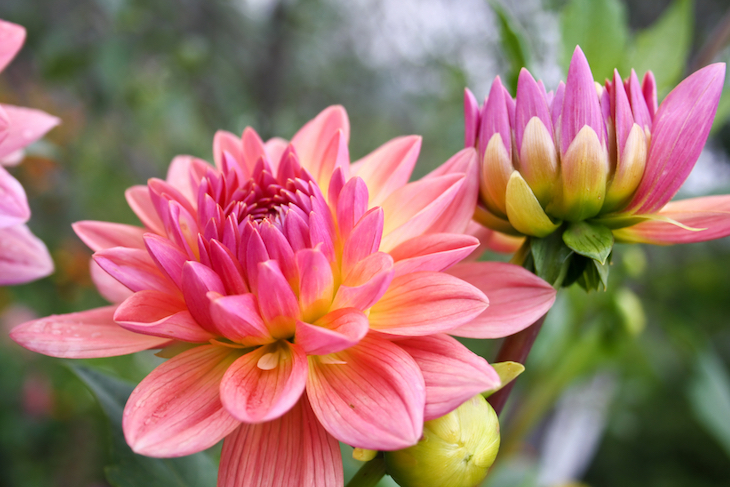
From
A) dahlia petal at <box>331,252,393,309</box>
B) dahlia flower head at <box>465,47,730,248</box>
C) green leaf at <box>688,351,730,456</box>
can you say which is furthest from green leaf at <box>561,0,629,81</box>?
green leaf at <box>688,351,730,456</box>

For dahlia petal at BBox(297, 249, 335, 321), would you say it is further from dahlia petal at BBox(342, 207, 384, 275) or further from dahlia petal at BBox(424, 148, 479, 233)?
dahlia petal at BBox(424, 148, 479, 233)

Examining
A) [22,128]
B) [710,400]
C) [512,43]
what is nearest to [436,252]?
[512,43]

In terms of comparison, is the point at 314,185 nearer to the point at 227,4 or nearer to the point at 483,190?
the point at 483,190

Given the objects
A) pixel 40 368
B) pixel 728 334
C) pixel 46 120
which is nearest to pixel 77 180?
pixel 40 368

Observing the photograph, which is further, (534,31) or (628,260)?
(534,31)

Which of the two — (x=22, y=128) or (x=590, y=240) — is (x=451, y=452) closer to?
(x=590, y=240)

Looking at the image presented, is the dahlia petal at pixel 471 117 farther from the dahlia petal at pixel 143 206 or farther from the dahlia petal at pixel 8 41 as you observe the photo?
the dahlia petal at pixel 8 41
